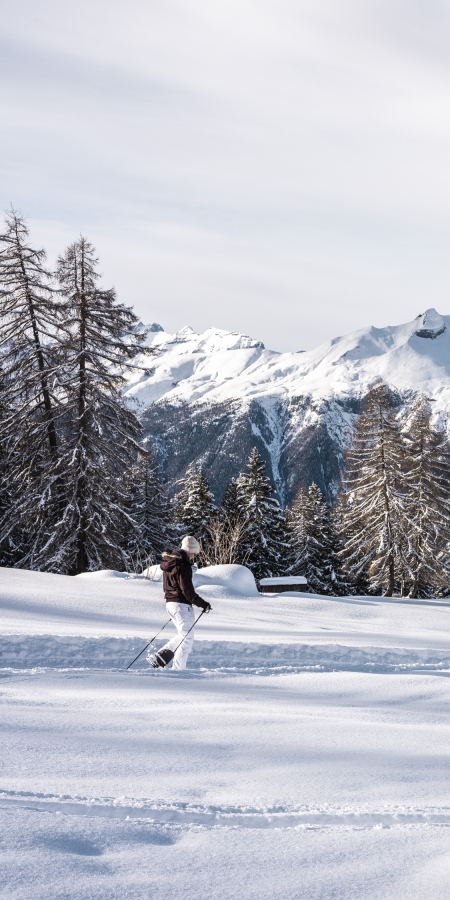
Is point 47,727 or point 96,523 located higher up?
point 96,523

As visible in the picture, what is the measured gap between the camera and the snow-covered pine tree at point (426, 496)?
98.2ft

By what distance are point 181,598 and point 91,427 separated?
12244mm

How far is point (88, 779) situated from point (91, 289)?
1798 centimetres

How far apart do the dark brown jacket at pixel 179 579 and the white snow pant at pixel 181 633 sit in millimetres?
81

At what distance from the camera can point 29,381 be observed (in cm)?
1978

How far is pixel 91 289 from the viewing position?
66.1 feet

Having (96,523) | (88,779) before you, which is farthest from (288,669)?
(96,523)

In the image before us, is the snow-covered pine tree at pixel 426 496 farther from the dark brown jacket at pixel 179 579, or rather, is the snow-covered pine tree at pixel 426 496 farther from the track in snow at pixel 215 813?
the track in snow at pixel 215 813

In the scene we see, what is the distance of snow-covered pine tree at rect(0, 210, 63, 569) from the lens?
772 inches

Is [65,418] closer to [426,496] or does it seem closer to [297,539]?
[426,496]

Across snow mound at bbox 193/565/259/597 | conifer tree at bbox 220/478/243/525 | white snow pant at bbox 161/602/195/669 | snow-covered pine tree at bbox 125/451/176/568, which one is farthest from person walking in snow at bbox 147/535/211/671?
conifer tree at bbox 220/478/243/525

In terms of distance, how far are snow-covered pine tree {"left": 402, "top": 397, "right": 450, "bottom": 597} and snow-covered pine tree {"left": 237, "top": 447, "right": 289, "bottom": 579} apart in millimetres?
7662

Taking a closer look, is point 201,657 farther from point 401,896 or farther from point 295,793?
point 401,896

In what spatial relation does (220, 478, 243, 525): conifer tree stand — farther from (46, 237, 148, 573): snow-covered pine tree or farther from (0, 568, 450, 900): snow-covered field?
(0, 568, 450, 900): snow-covered field
